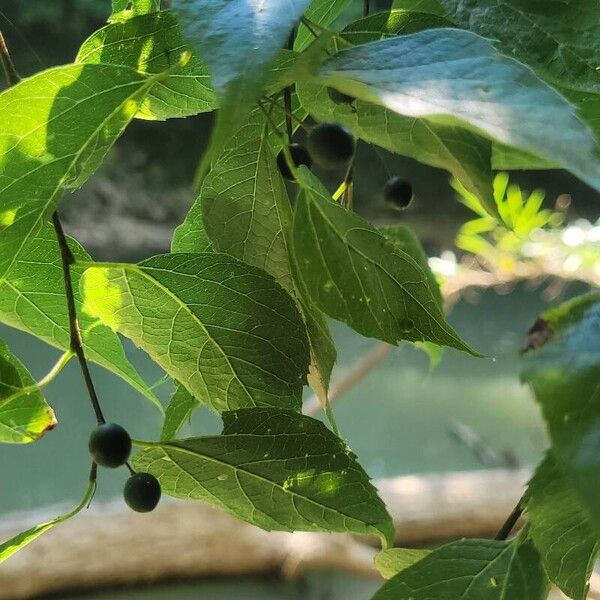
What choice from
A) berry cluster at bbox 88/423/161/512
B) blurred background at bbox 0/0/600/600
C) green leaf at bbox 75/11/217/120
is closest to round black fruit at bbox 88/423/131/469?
berry cluster at bbox 88/423/161/512

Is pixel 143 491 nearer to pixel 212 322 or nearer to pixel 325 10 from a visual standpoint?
pixel 212 322

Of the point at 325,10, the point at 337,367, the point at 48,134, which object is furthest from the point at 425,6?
the point at 337,367

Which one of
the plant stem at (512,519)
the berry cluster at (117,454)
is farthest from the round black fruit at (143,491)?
the plant stem at (512,519)

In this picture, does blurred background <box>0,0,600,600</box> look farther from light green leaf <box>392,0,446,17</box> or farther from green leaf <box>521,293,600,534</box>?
green leaf <box>521,293,600,534</box>

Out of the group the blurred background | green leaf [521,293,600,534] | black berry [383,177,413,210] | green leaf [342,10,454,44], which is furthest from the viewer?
the blurred background

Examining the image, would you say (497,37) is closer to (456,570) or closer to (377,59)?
(377,59)

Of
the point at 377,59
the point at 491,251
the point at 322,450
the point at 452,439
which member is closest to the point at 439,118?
the point at 377,59
